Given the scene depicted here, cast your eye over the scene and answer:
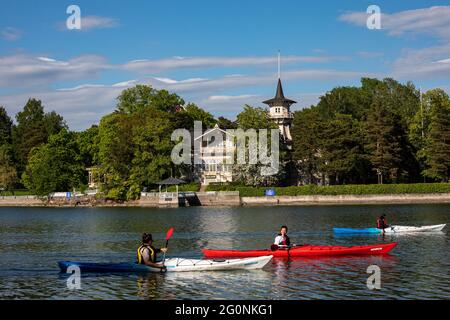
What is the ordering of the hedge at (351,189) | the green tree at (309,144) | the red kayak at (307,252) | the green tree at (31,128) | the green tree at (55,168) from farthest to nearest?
the green tree at (31,128)
the green tree at (55,168)
the green tree at (309,144)
the hedge at (351,189)
the red kayak at (307,252)

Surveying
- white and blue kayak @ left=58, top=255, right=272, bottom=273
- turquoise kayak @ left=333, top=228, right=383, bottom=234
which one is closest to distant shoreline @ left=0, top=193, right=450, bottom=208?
turquoise kayak @ left=333, top=228, right=383, bottom=234

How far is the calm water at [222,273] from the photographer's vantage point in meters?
25.0

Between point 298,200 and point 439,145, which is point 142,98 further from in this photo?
point 439,145

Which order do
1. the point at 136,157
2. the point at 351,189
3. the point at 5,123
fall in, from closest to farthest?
the point at 351,189 → the point at 136,157 → the point at 5,123

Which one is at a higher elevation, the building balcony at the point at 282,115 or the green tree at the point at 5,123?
the green tree at the point at 5,123

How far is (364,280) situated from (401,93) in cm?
11337

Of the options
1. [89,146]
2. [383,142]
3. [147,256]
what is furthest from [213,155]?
[147,256]

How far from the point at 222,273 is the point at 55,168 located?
7913 cm

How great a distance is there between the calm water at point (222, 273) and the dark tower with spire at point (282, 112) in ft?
188

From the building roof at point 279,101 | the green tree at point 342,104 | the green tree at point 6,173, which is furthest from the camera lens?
the green tree at point 342,104

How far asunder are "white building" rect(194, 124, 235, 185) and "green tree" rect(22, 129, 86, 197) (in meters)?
19.8

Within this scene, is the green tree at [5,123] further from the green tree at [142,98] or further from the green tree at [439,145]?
the green tree at [439,145]

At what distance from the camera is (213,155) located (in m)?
108

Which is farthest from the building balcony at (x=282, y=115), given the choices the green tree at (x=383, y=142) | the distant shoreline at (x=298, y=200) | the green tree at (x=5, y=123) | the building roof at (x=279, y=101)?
the green tree at (x=5, y=123)
